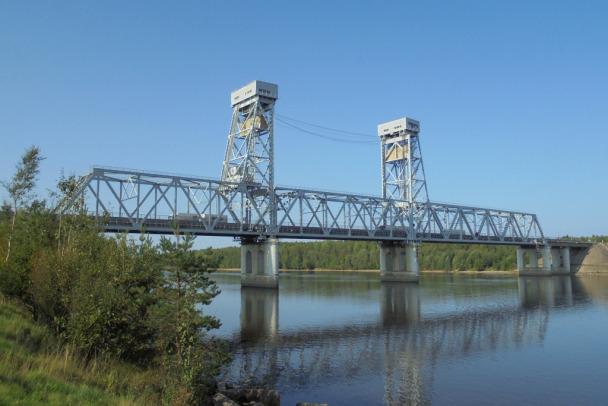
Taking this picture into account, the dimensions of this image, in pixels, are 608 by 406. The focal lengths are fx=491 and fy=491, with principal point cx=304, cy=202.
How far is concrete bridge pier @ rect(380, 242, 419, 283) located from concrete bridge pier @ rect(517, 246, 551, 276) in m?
46.2

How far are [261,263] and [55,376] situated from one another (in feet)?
206

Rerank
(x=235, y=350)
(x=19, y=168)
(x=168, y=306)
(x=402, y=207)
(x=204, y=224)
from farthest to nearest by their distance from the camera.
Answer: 1. (x=402, y=207)
2. (x=204, y=224)
3. (x=19, y=168)
4. (x=235, y=350)
5. (x=168, y=306)

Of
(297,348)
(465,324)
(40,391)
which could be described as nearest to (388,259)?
(465,324)

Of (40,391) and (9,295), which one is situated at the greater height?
(9,295)

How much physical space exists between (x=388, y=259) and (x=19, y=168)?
256ft

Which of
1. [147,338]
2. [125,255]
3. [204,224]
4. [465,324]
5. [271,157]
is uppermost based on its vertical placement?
[271,157]

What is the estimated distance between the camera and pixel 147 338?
1866 centimetres

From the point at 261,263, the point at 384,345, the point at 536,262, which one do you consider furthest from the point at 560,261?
the point at 384,345

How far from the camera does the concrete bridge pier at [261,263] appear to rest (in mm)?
72500

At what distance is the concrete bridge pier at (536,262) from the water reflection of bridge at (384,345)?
263 ft

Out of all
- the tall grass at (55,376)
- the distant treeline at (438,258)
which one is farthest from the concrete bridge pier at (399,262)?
the tall grass at (55,376)

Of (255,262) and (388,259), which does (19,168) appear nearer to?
(255,262)

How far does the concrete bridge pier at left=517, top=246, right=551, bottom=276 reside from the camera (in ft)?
412

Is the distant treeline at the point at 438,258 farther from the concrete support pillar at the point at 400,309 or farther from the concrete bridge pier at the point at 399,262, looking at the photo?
the concrete support pillar at the point at 400,309
